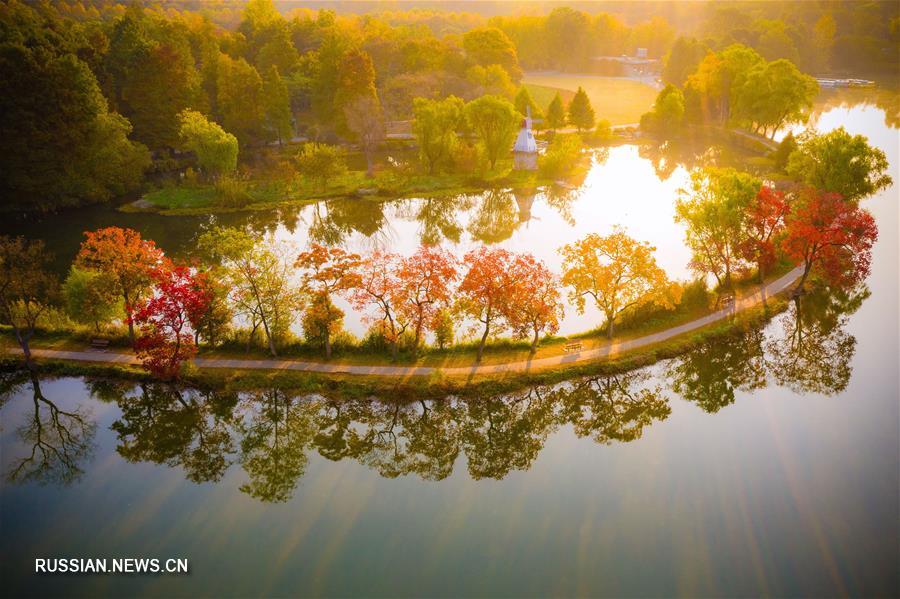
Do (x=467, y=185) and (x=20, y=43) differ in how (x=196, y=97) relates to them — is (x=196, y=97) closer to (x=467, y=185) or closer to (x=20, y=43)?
(x=20, y=43)

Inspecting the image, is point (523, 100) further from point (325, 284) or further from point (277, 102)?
point (325, 284)

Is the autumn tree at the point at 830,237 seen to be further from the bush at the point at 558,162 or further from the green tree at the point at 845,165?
the bush at the point at 558,162

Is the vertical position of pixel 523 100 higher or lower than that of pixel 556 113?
higher

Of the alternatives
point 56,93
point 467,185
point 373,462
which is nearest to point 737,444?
point 373,462

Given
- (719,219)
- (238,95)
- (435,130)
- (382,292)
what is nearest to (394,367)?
(382,292)

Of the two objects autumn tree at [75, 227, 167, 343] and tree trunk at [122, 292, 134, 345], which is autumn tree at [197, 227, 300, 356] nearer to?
autumn tree at [75, 227, 167, 343]
